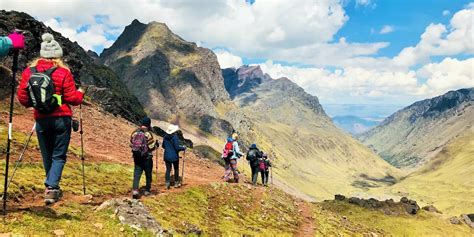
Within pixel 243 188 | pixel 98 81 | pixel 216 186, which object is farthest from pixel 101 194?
pixel 98 81

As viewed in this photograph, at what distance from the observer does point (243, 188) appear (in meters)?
31.0

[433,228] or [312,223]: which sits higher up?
[312,223]

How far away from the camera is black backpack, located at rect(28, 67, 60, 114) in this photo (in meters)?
11.8

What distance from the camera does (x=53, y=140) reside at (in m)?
13.0

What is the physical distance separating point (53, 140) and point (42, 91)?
189cm

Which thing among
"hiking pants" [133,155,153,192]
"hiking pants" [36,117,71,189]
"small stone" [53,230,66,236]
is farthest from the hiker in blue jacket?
"hiking pants" [133,155,153,192]

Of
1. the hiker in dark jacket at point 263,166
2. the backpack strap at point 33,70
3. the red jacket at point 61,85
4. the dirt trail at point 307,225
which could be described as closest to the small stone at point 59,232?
the red jacket at point 61,85

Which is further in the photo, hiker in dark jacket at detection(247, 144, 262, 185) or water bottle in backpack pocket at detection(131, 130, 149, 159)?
hiker in dark jacket at detection(247, 144, 262, 185)

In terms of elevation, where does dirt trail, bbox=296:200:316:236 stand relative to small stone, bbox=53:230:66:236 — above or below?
below

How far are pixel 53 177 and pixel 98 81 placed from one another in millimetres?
140432

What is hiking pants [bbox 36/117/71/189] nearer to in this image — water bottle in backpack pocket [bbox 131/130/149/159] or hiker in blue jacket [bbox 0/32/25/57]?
hiker in blue jacket [bbox 0/32/25/57]

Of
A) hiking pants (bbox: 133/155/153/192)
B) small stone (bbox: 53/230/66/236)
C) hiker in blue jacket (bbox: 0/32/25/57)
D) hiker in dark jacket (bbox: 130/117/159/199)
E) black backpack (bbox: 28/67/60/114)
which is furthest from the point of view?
hiker in dark jacket (bbox: 130/117/159/199)

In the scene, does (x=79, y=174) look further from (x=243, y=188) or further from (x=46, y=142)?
(x=243, y=188)

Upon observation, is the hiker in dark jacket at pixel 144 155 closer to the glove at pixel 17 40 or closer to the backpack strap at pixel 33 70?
the backpack strap at pixel 33 70
